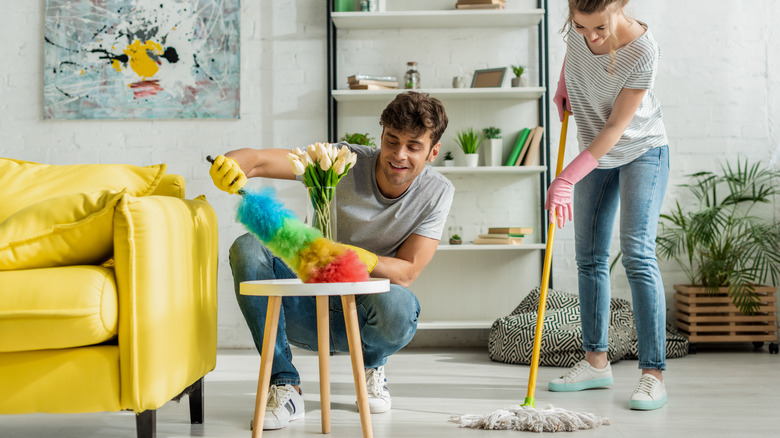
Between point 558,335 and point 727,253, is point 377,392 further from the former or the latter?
point 727,253

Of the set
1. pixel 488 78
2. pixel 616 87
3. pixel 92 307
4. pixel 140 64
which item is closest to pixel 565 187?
pixel 616 87

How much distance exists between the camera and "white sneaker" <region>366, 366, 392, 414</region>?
1931 millimetres

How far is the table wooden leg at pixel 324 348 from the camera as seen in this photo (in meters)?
1.48

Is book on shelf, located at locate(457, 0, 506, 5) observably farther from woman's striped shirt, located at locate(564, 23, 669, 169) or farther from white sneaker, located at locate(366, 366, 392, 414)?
white sneaker, located at locate(366, 366, 392, 414)

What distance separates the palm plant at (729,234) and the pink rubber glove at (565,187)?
1587 mm

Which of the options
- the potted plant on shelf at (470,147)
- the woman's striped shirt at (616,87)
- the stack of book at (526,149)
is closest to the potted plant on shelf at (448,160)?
the potted plant on shelf at (470,147)

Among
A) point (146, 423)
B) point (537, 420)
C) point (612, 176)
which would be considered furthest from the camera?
point (612, 176)

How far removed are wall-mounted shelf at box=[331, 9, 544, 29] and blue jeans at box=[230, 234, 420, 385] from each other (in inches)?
75.4

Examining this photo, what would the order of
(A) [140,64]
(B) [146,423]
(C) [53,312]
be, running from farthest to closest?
(A) [140,64]
(B) [146,423]
(C) [53,312]

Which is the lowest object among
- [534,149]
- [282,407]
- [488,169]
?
[282,407]

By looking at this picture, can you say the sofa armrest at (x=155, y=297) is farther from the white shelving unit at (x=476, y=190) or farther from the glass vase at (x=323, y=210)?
the white shelving unit at (x=476, y=190)

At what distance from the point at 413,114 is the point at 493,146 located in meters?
1.75

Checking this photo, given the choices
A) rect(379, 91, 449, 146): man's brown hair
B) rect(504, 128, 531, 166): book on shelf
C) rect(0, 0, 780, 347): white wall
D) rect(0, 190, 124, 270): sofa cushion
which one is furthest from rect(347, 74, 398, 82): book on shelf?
rect(0, 190, 124, 270): sofa cushion

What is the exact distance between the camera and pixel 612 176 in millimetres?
2180
